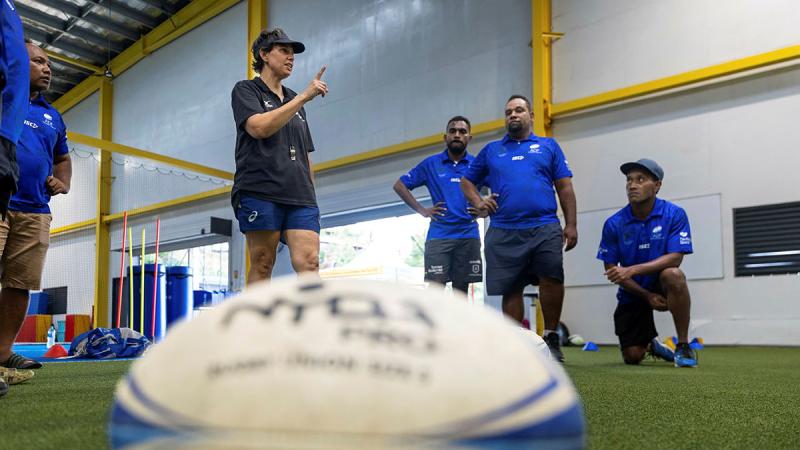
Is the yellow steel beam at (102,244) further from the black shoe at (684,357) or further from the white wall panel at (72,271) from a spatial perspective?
the black shoe at (684,357)

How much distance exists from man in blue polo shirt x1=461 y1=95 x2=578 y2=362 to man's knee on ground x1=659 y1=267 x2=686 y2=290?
1.97 ft

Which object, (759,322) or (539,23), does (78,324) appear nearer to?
(539,23)

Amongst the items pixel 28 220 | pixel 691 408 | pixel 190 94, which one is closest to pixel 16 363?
pixel 28 220

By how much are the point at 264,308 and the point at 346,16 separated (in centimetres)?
1093

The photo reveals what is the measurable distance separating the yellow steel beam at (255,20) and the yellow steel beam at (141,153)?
1850 mm

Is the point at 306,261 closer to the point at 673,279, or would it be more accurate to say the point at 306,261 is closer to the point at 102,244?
the point at 673,279

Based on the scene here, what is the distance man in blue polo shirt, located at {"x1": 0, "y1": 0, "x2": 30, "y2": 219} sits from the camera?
2.18 m

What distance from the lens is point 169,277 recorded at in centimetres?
1049

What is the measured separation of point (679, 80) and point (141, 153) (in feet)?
28.5

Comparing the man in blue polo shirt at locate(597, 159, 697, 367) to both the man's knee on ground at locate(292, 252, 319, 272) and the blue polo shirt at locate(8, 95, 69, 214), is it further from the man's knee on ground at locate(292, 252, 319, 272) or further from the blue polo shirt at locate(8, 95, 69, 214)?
the blue polo shirt at locate(8, 95, 69, 214)

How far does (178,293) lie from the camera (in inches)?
410

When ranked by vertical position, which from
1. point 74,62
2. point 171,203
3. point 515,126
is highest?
point 74,62

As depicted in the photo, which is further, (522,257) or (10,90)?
(522,257)

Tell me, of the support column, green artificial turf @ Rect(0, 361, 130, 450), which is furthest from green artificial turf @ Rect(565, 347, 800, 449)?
the support column
